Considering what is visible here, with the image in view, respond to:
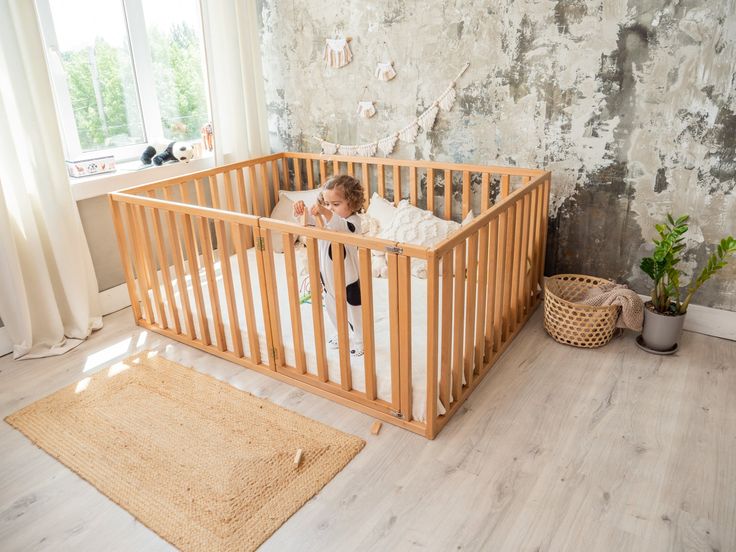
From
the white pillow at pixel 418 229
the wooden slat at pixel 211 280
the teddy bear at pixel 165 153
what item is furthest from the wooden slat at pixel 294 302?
the teddy bear at pixel 165 153

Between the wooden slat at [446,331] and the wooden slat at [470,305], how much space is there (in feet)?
0.48

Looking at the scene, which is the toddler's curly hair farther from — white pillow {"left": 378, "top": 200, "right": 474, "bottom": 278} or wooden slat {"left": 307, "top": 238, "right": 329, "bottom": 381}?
A: white pillow {"left": 378, "top": 200, "right": 474, "bottom": 278}

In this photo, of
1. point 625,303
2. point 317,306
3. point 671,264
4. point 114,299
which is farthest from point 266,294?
point 671,264

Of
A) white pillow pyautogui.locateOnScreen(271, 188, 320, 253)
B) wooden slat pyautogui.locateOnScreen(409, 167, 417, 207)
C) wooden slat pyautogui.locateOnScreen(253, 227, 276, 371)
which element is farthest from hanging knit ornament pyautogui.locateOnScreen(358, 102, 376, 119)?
wooden slat pyautogui.locateOnScreen(253, 227, 276, 371)

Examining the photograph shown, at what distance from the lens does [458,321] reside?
1.87 m

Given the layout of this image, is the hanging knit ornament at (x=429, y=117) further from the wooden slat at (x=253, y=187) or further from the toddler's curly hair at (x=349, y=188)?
the wooden slat at (x=253, y=187)

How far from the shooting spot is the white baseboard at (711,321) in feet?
7.89

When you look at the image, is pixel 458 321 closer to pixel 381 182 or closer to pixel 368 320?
pixel 368 320

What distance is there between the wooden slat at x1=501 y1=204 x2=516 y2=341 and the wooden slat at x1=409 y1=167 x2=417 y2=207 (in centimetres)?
83

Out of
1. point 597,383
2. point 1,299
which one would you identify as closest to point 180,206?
point 1,299

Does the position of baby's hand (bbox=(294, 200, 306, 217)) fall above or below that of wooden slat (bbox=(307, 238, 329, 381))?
above

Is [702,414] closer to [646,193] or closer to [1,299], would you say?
[646,193]

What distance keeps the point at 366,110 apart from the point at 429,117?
1.31 feet

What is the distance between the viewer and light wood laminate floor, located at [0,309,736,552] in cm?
150
